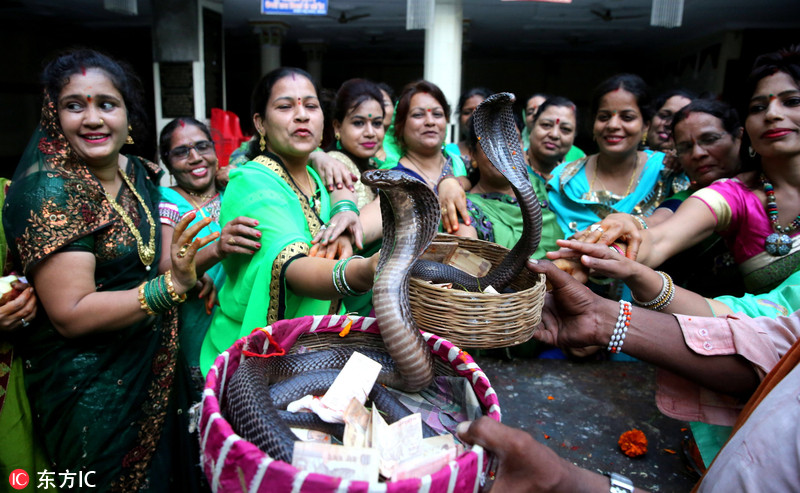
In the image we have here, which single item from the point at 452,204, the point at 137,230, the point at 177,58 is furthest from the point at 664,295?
the point at 177,58

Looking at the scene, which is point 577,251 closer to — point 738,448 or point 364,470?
point 738,448

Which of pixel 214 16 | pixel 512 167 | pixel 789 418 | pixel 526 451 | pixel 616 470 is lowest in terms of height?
pixel 616 470

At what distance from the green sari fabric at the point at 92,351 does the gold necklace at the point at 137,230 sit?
2 centimetres

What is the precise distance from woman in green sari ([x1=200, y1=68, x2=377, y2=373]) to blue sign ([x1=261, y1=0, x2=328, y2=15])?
4.29 meters

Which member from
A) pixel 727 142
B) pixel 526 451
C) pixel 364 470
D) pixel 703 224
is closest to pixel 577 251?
pixel 703 224

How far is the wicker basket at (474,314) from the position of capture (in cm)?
154

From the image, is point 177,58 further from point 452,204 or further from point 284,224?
point 284,224

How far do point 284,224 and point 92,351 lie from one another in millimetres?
951

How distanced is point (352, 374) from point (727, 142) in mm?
2806

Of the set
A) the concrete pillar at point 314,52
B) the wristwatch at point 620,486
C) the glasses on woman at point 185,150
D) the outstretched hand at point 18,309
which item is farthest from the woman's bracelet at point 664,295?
the concrete pillar at point 314,52

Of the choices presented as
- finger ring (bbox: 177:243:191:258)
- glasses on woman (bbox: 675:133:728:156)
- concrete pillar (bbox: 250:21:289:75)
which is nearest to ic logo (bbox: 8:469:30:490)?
finger ring (bbox: 177:243:191:258)

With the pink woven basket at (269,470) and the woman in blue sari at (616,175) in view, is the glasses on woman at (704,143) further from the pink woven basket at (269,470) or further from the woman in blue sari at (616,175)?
the pink woven basket at (269,470)

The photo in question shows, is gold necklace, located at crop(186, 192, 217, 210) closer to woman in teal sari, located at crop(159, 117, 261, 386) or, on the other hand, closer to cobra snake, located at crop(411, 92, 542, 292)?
woman in teal sari, located at crop(159, 117, 261, 386)

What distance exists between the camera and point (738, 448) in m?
1.14
